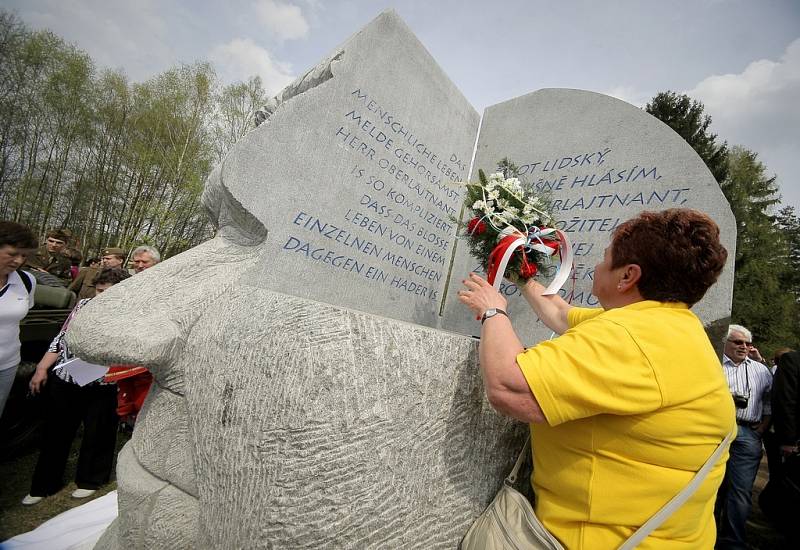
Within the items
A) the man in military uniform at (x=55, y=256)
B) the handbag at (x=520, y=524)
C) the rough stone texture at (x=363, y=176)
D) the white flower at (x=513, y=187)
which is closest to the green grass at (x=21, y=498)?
the man in military uniform at (x=55, y=256)

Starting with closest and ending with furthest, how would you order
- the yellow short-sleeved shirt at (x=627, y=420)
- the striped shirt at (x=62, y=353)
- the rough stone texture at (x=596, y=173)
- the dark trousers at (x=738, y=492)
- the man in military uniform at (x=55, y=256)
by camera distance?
the yellow short-sleeved shirt at (x=627, y=420)
the rough stone texture at (x=596, y=173)
the striped shirt at (x=62, y=353)
the dark trousers at (x=738, y=492)
the man in military uniform at (x=55, y=256)

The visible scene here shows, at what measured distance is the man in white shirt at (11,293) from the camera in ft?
7.73

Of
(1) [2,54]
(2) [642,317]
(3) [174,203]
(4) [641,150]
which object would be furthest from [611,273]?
(1) [2,54]

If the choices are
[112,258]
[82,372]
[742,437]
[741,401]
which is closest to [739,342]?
[741,401]

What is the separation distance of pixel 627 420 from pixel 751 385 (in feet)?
12.8

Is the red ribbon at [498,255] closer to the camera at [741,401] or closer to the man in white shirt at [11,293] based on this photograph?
the man in white shirt at [11,293]

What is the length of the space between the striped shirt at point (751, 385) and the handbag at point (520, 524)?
134 inches

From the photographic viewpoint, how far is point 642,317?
93cm

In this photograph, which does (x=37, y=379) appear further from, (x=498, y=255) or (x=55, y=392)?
(x=498, y=255)

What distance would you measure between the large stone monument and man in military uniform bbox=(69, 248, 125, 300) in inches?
89.5

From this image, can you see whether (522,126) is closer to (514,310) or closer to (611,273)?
(514,310)

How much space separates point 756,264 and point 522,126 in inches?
712

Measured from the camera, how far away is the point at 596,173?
2232mm

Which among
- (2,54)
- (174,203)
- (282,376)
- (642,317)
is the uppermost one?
(2,54)
